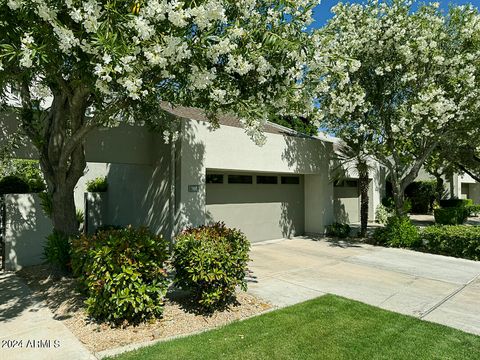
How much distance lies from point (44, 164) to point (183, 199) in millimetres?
3427

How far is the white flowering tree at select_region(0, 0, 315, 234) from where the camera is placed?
3834 millimetres

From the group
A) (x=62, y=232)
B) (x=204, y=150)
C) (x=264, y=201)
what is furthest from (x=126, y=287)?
(x=264, y=201)

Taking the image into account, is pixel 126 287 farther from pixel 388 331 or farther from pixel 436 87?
pixel 436 87

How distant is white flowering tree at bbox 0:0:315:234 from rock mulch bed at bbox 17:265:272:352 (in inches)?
53.4

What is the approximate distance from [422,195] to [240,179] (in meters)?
17.9

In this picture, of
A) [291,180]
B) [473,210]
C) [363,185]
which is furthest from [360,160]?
[473,210]

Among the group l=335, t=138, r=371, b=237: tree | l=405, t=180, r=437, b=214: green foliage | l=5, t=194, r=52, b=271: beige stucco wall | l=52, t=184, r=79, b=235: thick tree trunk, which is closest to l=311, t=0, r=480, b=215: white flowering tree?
l=335, t=138, r=371, b=237: tree

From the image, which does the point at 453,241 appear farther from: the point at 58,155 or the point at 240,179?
the point at 58,155

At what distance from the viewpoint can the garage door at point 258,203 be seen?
10953 millimetres

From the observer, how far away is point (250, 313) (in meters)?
5.60

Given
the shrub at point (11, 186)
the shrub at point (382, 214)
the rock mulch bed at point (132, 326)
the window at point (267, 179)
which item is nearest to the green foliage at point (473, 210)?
the shrub at point (382, 214)

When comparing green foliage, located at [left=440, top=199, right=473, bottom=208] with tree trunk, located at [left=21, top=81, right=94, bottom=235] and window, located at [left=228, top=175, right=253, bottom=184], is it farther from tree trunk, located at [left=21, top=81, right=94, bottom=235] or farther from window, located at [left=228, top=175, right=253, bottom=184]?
tree trunk, located at [left=21, top=81, right=94, bottom=235]

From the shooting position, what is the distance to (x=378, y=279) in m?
7.70

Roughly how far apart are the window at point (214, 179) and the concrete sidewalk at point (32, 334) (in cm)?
559
